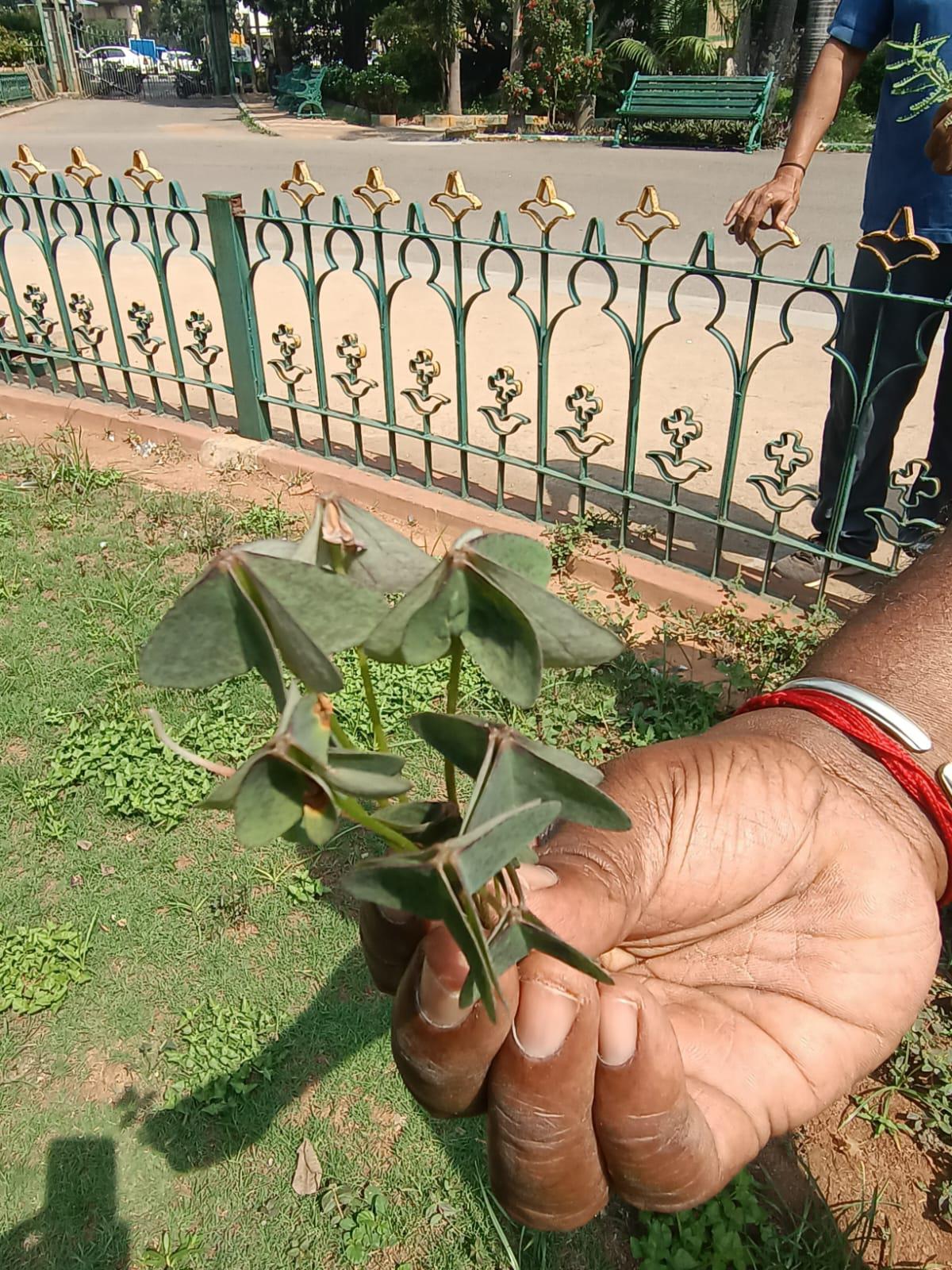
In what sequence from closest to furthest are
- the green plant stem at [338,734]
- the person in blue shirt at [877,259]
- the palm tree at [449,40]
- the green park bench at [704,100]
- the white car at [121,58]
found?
the green plant stem at [338,734]
the person in blue shirt at [877,259]
the green park bench at [704,100]
the palm tree at [449,40]
the white car at [121,58]

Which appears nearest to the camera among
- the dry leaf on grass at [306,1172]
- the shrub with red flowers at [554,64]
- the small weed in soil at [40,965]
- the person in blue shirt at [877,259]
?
the dry leaf on grass at [306,1172]

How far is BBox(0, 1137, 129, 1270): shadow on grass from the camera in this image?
72.3 inches

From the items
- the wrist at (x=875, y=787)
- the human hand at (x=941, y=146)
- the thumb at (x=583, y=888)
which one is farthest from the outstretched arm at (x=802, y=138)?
the thumb at (x=583, y=888)

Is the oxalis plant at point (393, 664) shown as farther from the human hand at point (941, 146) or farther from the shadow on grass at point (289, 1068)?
the human hand at point (941, 146)

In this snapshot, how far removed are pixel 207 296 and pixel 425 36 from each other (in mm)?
19351

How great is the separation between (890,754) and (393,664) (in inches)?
42.6

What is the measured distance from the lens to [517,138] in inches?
751

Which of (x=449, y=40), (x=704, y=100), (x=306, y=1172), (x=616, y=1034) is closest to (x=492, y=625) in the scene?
(x=616, y=1034)

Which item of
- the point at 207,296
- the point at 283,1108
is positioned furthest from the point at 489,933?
the point at 207,296

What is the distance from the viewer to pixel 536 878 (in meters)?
1.09

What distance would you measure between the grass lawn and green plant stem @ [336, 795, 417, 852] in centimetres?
148

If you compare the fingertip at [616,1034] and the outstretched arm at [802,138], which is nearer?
the fingertip at [616,1034]

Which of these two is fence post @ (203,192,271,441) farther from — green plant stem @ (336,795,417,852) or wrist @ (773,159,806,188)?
green plant stem @ (336,795,417,852)

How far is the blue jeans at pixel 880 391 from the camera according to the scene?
3.13 m
